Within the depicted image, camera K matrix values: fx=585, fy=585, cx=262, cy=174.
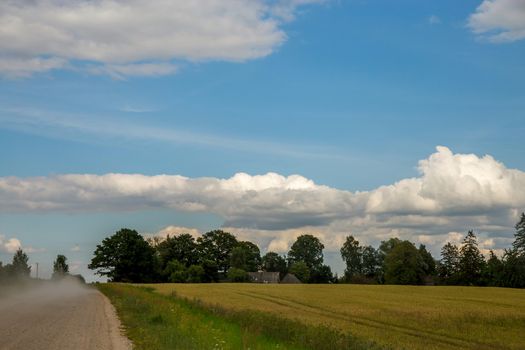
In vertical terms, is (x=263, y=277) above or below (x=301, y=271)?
below

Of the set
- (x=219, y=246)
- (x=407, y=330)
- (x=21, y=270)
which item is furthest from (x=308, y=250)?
(x=407, y=330)

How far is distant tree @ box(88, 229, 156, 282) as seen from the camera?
423ft

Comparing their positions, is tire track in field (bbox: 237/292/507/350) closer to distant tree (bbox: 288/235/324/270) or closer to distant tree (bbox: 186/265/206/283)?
distant tree (bbox: 186/265/206/283)

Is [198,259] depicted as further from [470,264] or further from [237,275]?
[470,264]

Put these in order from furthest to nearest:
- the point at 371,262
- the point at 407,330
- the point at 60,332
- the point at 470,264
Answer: the point at 371,262 → the point at 470,264 → the point at 407,330 → the point at 60,332

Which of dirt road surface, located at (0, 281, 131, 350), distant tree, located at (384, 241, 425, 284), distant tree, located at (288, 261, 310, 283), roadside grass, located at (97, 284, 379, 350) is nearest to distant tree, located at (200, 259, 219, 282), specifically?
distant tree, located at (288, 261, 310, 283)

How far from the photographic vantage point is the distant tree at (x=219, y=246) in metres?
151

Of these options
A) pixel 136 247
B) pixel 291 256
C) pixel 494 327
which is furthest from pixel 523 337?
pixel 291 256

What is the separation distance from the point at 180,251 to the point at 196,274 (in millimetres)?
14402

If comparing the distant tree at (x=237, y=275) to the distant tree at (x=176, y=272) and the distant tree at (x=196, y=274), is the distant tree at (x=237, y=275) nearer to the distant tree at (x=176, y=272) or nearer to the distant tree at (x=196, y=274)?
the distant tree at (x=196, y=274)

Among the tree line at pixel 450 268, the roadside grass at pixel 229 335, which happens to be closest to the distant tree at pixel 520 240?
the tree line at pixel 450 268

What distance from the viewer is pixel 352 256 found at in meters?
177

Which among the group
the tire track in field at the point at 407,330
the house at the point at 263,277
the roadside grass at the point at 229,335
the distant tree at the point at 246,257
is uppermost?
the distant tree at the point at 246,257

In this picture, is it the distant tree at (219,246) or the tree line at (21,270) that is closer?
the tree line at (21,270)
